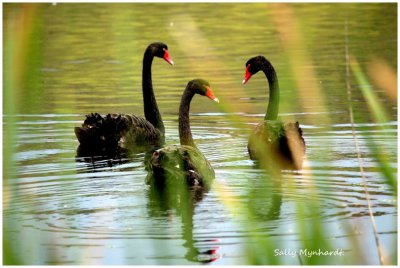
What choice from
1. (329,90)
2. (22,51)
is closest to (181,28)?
(22,51)

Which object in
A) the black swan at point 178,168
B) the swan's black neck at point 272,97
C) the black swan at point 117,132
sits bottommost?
the black swan at point 178,168

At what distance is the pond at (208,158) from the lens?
90.1 inches

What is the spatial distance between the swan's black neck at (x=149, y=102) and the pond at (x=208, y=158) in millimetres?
209

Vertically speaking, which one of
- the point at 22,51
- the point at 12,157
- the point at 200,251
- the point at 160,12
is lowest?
the point at 200,251

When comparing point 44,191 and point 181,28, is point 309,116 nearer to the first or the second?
point 44,191

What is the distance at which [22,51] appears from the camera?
191 centimetres

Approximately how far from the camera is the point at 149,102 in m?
9.66

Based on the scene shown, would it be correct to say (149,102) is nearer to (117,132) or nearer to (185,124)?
(117,132)

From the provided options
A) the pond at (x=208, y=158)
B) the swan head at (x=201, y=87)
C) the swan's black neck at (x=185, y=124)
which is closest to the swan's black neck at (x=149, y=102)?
the pond at (x=208, y=158)

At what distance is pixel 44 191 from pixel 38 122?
347 centimetres

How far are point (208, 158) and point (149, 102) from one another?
2.20 meters

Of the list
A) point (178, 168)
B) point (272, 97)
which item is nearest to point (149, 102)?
point (272, 97)

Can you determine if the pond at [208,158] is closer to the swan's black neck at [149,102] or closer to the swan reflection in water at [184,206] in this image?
the swan reflection in water at [184,206]

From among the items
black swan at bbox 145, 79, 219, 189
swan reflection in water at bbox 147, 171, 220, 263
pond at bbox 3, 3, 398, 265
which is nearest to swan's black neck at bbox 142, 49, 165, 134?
pond at bbox 3, 3, 398, 265
